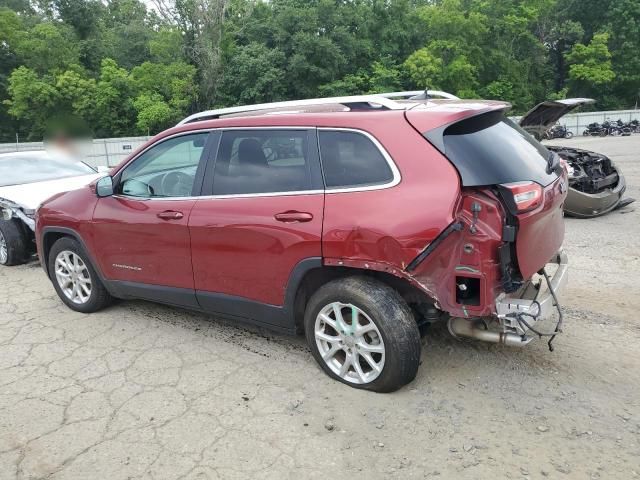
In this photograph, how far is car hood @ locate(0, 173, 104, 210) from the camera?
21.9 ft

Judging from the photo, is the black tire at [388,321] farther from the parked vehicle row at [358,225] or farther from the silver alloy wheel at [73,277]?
the silver alloy wheel at [73,277]

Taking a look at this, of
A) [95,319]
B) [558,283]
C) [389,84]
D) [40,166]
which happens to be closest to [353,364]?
[558,283]

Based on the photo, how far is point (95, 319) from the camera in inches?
187

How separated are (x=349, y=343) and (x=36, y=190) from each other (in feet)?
18.1

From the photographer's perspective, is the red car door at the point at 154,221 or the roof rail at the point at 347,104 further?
the red car door at the point at 154,221

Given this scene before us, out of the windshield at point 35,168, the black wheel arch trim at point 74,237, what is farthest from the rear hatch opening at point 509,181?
the windshield at point 35,168

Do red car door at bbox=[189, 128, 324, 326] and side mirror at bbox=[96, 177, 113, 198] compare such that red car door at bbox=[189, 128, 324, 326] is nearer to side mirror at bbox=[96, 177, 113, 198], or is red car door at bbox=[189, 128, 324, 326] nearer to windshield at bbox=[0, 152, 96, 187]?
side mirror at bbox=[96, 177, 113, 198]

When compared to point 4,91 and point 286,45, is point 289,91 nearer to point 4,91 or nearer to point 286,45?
point 286,45

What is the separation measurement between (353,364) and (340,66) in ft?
141

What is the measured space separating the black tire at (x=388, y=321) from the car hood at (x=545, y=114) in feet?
15.4

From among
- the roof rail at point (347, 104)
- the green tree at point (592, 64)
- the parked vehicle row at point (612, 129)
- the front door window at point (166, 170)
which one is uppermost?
the green tree at point (592, 64)

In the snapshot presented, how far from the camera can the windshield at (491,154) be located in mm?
2979

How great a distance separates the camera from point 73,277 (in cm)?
489

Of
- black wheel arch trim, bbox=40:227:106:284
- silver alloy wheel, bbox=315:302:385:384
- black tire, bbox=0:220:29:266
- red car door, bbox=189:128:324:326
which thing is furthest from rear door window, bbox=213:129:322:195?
black tire, bbox=0:220:29:266
